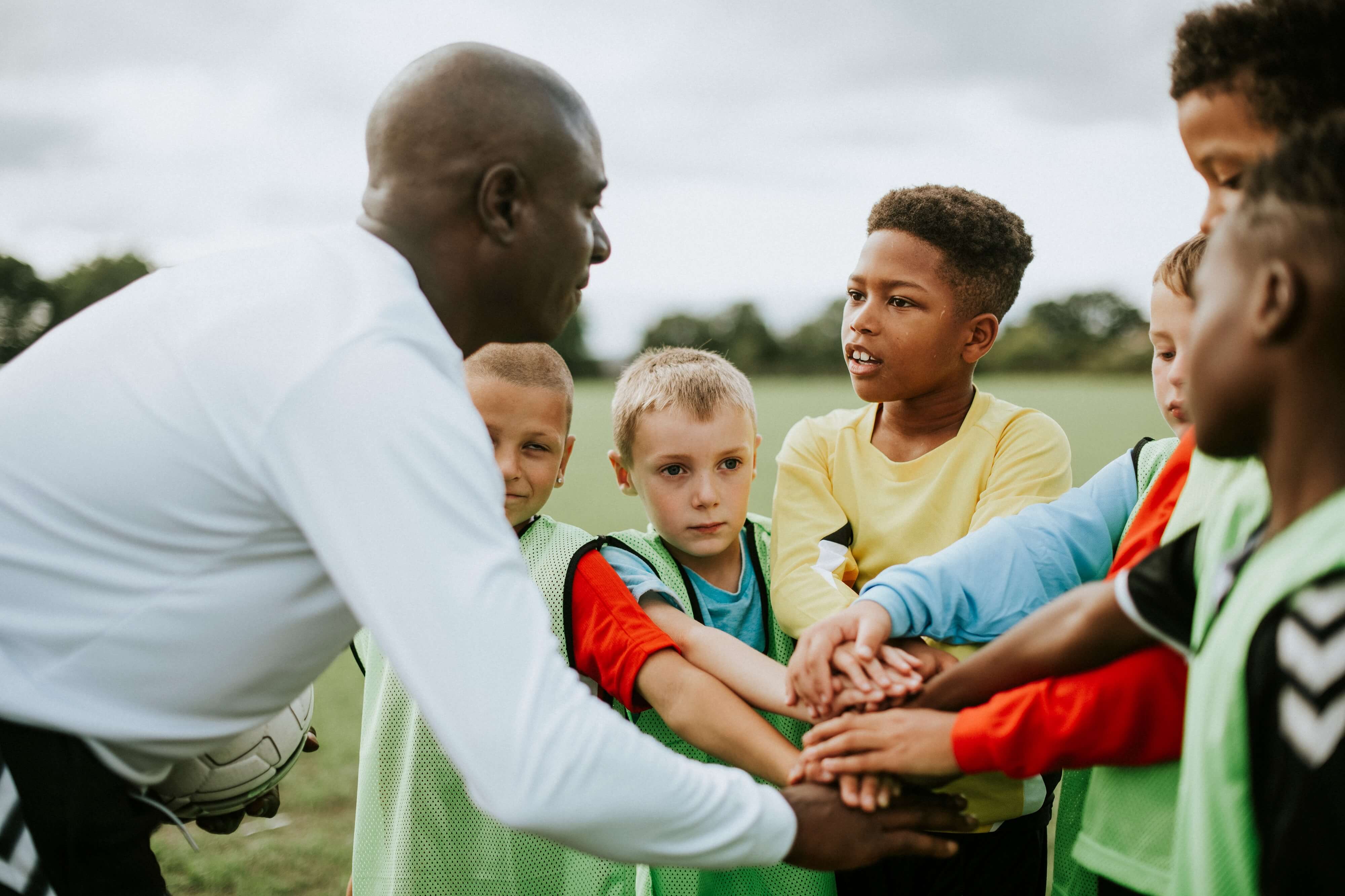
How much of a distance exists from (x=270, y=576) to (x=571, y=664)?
38.5 inches

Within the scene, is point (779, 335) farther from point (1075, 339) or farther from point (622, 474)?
point (622, 474)

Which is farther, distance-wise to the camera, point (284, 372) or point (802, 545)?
point (802, 545)

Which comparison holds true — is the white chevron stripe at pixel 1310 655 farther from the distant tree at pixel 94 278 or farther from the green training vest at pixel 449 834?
the distant tree at pixel 94 278

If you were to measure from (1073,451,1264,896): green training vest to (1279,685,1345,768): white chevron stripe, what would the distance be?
41 centimetres

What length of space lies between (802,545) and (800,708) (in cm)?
49

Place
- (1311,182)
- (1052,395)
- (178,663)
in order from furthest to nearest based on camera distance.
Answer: (1052,395) < (178,663) < (1311,182)

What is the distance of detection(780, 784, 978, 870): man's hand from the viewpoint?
5.57ft

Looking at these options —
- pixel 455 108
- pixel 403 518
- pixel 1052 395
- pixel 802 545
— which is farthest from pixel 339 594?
pixel 1052 395

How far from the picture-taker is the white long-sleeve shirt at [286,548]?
1.31 metres

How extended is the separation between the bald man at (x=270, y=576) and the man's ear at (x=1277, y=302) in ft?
3.21

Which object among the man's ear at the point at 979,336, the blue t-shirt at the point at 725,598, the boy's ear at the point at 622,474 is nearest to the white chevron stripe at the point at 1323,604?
the blue t-shirt at the point at 725,598

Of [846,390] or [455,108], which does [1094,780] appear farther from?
[846,390]

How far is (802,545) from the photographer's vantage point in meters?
2.46

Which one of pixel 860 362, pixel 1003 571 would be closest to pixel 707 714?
pixel 1003 571
